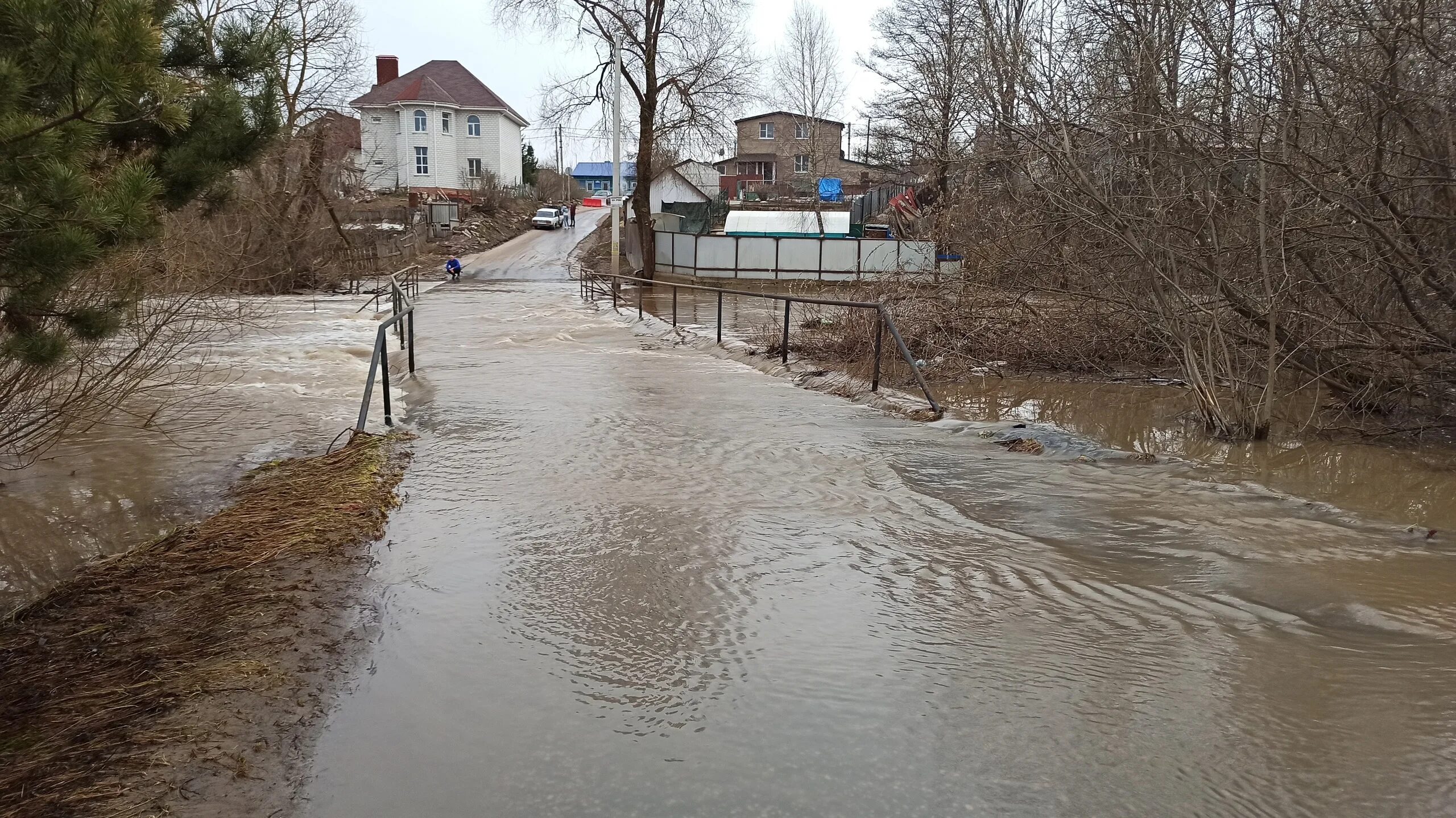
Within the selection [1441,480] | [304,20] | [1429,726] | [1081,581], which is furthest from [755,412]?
[304,20]

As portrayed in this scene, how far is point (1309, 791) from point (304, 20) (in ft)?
121

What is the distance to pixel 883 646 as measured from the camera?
459 centimetres

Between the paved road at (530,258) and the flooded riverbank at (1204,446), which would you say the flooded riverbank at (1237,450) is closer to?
the flooded riverbank at (1204,446)

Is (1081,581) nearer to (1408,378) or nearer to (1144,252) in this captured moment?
(1144,252)

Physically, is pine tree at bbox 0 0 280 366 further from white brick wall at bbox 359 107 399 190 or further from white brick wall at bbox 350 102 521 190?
white brick wall at bbox 359 107 399 190

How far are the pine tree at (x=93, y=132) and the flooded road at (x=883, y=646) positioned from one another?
2.07 meters

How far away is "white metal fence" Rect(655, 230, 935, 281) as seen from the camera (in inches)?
1219

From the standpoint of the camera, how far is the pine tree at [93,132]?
3852 mm

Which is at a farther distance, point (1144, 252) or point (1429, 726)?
point (1144, 252)

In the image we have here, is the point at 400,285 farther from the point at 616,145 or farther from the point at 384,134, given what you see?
the point at 384,134

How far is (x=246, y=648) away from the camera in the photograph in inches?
173

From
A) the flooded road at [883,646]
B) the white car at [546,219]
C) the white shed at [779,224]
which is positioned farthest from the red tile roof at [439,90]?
the flooded road at [883,646]

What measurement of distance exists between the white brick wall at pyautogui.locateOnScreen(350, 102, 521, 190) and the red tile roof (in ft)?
2.02

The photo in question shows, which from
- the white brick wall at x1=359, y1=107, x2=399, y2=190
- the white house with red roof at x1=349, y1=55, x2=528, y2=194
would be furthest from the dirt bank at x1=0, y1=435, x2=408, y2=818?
the white brick wall at x1=359, y1=107, x2=399, y2=190
